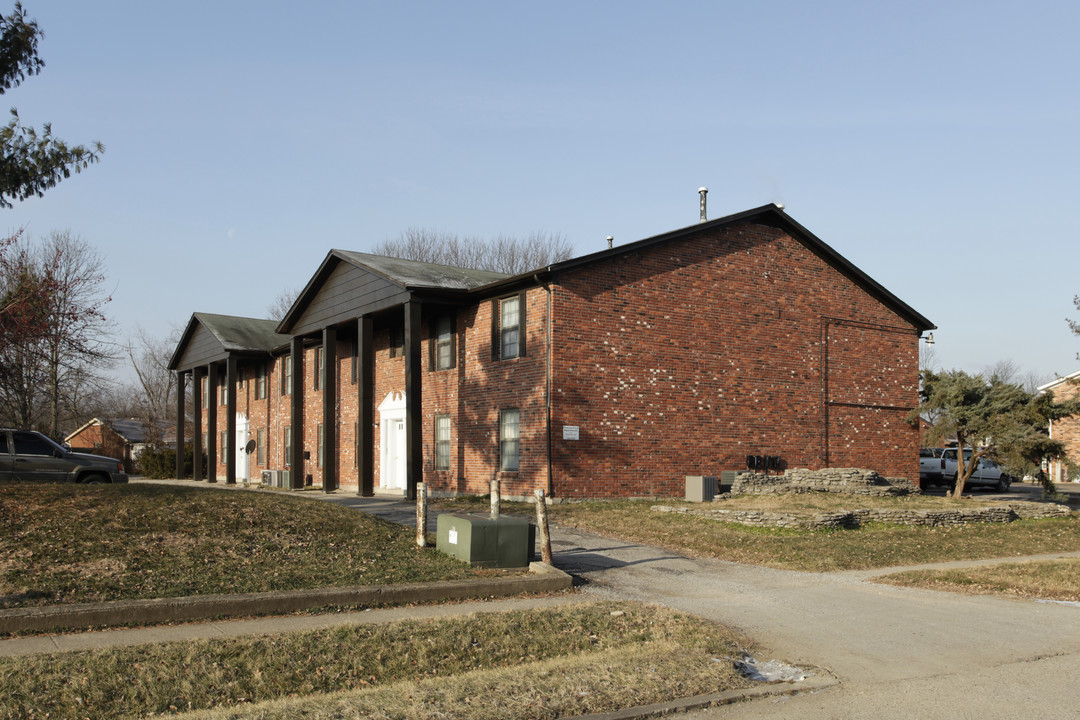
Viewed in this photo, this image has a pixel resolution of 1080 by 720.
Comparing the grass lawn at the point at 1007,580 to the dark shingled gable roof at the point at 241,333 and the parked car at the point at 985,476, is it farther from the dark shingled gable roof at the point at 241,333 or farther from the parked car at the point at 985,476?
the dark shingled gable roof at the point at 241,333

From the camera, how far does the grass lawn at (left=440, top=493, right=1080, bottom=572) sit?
14.3 meters

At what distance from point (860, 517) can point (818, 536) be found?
2019 mm

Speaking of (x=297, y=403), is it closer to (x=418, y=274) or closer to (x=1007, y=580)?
(x=418, y=274)

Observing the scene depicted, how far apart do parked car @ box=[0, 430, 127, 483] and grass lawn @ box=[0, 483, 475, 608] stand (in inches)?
244

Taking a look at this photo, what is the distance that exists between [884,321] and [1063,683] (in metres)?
22.2

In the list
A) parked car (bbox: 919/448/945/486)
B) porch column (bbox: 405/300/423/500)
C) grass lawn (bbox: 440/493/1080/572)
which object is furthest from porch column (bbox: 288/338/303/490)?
parked car (bbox: 919/448/945/486)

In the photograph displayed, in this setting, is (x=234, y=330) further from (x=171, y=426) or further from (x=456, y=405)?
(x=171, y=426)

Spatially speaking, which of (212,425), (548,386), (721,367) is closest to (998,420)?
(721,367)

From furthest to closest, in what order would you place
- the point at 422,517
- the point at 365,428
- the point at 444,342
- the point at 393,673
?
the point at 444,342 → the point at 365,428 → the point at 422,517 → the point at 393,673

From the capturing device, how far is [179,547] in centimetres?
1141

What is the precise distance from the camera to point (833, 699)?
6.89 meters

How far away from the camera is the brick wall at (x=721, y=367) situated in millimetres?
22500

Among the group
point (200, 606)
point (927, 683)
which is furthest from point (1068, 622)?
point (200, 606)

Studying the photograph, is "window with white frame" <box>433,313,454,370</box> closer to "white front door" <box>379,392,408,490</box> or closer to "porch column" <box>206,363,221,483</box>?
"white front door" <box>379,392,408,490</box>
